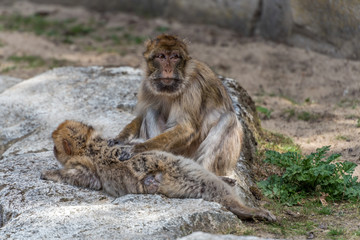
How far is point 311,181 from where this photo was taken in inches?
218

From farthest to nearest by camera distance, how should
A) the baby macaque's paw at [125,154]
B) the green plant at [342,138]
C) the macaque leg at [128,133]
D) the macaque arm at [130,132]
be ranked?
the green plant at [342,138] < the macaque arm at [130,132] < the macaque leg at [128,133] < the baby macaque's paw at [125,154]

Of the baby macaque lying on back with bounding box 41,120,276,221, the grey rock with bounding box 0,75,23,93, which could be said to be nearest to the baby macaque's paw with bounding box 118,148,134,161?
the baby macaque lying on back with bounding box 41,120,276,221

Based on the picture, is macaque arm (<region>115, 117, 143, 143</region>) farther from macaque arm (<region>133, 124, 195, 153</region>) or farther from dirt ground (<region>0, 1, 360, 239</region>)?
dirt ground (<region>0, 1, 360, 239</region>)

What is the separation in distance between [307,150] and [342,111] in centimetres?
166

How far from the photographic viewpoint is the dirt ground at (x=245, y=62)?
7980 mm

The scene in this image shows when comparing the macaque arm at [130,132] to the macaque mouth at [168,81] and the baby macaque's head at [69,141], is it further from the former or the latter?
→ the macaque mouth at [168,81]

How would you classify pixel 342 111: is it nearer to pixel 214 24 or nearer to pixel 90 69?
Answer: pixel 90 69

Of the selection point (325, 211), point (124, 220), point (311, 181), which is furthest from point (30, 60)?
point (325, 211)

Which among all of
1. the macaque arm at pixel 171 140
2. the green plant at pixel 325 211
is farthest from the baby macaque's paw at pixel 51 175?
the green plant at pixel 325 211

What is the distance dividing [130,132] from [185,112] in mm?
690

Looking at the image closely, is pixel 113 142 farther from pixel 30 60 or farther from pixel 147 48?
pixel 30 60

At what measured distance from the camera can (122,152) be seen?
5.15 meters

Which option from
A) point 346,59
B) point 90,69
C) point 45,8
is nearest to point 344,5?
point 346,59

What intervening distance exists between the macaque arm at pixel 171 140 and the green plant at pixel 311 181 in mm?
970
